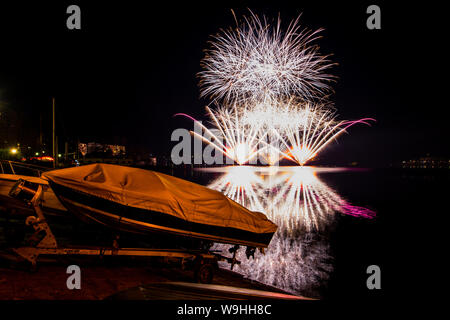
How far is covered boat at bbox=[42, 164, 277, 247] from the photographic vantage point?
487cm

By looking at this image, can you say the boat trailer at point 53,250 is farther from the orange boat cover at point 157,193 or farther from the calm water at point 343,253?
the calm water at point 343,253

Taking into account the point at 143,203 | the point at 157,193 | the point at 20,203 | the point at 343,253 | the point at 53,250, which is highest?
the point at 157,193

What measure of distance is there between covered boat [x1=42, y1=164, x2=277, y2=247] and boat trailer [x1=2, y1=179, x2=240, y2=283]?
489mm

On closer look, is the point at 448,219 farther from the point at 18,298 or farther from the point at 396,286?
the point at 18,298

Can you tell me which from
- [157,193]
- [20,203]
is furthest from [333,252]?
[20,203]

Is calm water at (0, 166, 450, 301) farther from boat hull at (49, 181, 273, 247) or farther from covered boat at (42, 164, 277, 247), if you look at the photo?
boat hull at (49, 181, 273, 247)

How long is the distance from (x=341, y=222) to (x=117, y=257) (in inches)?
544

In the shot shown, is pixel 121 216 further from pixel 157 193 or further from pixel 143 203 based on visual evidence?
pixel 157 193

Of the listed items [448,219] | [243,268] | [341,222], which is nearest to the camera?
[243,268]

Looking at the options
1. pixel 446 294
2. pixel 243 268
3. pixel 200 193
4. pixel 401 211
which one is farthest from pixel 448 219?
pixel 200 193

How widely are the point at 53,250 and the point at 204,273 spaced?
289 cm

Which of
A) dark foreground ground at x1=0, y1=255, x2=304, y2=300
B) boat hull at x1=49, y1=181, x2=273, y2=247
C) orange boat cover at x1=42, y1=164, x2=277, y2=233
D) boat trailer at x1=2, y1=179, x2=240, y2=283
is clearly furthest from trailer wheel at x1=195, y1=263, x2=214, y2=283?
orange boat cover at x1=42, y1=164, x2=277, y2=233

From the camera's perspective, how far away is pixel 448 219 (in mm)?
19844

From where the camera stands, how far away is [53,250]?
4906 millimetres
